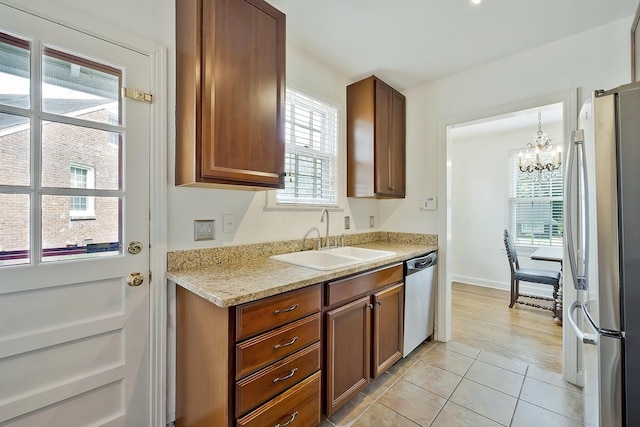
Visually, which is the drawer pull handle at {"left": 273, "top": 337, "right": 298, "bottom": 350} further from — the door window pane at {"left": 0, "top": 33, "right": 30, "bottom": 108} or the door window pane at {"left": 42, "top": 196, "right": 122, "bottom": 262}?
the door window pane at {"left": 0, "top": 33, "right": 30, "bottom": 108}

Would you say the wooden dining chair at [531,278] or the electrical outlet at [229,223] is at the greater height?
the electrical outlet at [229,223]

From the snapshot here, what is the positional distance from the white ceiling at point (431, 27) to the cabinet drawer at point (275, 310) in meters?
1.74

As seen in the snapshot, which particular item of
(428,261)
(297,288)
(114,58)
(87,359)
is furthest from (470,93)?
(87,359)

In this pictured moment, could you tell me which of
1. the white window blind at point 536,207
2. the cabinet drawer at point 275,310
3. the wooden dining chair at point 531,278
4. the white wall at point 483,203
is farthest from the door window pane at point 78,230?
the white window blind at point 536,207

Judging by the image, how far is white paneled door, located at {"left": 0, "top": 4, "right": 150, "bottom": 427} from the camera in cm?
112

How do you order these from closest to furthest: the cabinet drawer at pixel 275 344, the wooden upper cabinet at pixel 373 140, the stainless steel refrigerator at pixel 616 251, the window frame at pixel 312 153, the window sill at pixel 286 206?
the stainless steel refrigerator at pixel 616 251 < the cabinet drawer at pixel 275 344 < the window sill at pixel 286 206 < the window frame at pixel 312 153 < the wooden upper cabinet at pixel 373 140

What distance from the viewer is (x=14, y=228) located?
1112mm

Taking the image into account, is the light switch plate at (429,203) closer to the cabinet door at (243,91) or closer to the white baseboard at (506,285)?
the cabinet door at (243,91)

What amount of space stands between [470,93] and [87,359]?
321cm

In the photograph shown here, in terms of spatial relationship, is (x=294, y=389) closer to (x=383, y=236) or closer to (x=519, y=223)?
(x=383, y=236)

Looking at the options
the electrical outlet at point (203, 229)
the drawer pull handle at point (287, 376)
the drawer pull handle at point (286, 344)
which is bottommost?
the drawer pull handle at point (287, 376)

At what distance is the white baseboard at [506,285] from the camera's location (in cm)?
394

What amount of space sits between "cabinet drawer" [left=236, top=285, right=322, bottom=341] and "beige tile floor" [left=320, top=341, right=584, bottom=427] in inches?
30.7

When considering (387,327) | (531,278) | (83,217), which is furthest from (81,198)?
(531,278)
